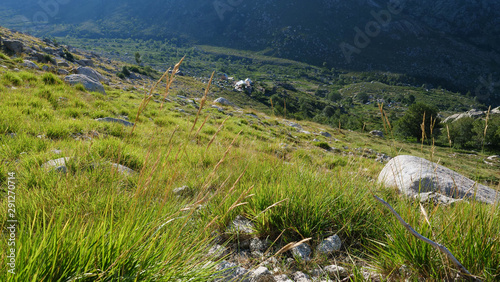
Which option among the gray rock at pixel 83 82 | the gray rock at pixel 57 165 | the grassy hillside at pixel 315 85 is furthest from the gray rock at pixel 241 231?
the grassy hillside at pixel 315 85

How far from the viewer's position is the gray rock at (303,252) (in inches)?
82.0

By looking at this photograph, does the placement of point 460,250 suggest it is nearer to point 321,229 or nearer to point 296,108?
point 321,229

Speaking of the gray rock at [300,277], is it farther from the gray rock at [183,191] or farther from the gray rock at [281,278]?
the gray rock at [183,191]

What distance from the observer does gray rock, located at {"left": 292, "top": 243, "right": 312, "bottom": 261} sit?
208cm

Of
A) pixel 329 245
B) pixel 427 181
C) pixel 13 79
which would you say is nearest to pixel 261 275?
pixel 329 245

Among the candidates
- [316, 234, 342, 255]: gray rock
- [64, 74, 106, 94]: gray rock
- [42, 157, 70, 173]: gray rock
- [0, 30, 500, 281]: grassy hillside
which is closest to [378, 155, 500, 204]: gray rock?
[0, 30, 500, 281]: grassy hillside

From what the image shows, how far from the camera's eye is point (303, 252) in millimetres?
2156

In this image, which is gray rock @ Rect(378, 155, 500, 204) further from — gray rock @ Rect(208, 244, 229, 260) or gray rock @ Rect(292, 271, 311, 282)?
gray rock @ Rect(208, 244, 229, 260)

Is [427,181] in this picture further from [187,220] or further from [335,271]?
[187,220]

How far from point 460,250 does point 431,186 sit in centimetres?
327

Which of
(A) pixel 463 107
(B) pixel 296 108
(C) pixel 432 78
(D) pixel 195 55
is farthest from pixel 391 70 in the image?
(D) pixel 195 55

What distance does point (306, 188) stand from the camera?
103 inches

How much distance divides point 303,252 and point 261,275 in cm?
53

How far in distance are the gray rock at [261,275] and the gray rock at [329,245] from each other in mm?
558
